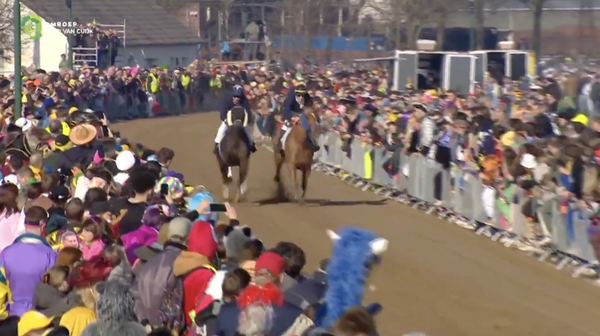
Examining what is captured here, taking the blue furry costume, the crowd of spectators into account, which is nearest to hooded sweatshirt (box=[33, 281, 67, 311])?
the crowd of spectators

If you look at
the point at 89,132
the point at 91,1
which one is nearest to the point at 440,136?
the point at 89,132

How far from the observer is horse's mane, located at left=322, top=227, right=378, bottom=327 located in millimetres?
8320

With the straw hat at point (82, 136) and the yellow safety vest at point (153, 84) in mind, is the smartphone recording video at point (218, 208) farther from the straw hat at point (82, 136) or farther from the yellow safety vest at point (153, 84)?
the yellow safety vest at point (153, 84)

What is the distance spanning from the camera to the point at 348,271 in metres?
8.37

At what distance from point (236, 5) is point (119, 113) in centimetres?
3650

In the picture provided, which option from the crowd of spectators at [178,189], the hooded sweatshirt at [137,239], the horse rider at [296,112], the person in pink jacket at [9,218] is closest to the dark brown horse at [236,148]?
the horse rider at [296,112]

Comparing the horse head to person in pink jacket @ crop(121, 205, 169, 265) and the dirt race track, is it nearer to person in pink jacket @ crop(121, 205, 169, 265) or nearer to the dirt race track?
person in pink jacket @ crop(121, 205, 169, 265)

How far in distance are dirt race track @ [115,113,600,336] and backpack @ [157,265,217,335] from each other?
395cm

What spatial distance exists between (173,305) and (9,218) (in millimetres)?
2855

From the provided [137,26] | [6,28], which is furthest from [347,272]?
[137,26]

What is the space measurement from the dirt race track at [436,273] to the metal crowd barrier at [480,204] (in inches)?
9.3

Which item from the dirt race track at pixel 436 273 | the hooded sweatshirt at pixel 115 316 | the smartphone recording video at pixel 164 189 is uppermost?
the hooded sweatshirt at pixel 115 316

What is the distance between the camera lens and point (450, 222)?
2012 centimetres

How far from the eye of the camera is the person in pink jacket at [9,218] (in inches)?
436
